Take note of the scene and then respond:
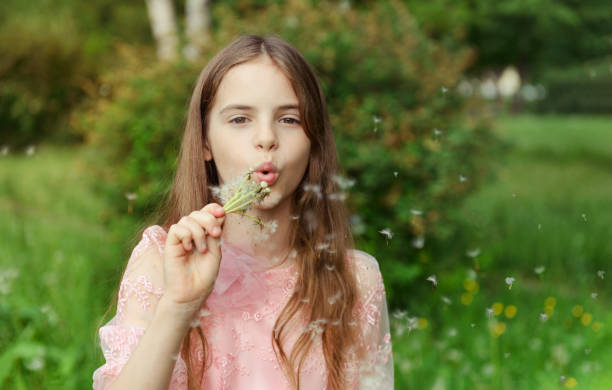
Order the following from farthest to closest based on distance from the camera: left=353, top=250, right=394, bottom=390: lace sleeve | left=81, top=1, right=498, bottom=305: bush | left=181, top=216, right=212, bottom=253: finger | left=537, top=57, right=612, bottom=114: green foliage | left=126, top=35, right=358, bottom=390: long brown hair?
left=537, top=57, right=612, bottom=114: green foliage
left=81, top=1, right=498, bottom=305: bush
left=353, top=250, right=394, bottom=390: lace sleeve
left=126, top=35, right=358, bottom=390: long brown hair
left=181, top=216, right=212, bottom=253: finger

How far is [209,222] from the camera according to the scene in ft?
4.26

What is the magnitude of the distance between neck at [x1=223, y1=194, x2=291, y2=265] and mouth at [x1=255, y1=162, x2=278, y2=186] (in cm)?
14

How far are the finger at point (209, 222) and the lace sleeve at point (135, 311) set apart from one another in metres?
0.34

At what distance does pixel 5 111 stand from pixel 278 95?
12105mm

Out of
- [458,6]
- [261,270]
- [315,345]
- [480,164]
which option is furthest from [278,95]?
[458,6]

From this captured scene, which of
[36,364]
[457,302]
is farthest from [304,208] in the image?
[457,302]

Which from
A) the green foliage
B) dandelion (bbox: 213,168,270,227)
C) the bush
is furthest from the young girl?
the green foliage

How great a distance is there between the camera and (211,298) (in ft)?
5.51

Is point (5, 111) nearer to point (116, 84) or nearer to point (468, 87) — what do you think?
point (116, 84)

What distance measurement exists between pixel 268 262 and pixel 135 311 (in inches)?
16.0

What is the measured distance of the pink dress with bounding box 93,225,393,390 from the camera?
1.55 meters

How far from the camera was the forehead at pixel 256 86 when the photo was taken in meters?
1.65

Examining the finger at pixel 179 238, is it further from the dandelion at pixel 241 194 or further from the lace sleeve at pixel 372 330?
the lace sleeve at pixel 372 330

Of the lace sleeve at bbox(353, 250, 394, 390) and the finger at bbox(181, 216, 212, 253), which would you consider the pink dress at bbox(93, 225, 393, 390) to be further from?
the finger at bbox(181, 216, 212, 253)
